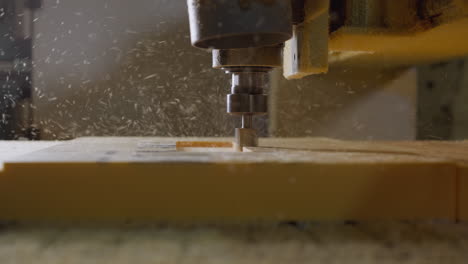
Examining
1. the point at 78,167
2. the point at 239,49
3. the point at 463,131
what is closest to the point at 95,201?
the point at 78,167

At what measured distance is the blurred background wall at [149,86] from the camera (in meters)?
1.92

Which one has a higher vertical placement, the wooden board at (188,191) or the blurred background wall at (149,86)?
the blurred background wall at (149,86)

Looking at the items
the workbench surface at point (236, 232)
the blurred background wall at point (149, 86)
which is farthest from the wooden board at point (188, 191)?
the blurred background wall at point (149, 86)

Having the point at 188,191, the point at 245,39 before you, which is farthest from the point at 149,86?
the point at 188,191

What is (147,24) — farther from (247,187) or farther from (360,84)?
(247,187)

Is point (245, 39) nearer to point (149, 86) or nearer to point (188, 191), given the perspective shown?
point (188, 191)

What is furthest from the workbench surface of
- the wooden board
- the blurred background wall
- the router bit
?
Result: the blurred background wall

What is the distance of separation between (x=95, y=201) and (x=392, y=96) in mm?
1584

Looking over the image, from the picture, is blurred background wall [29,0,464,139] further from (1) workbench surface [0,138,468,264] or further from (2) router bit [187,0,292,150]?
(1) workbench surface [0,138,468,264]

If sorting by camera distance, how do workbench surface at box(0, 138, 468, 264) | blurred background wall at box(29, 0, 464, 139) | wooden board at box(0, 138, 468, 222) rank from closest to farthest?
workbench surface at box(0, 138, 468, 264), wooden board at box(0, 138, 468, 222), blurred background wall at box(29, 0, 464, 139)

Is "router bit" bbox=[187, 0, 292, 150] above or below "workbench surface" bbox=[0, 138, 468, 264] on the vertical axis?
above

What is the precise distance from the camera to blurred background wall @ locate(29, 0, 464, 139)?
6.29 feet

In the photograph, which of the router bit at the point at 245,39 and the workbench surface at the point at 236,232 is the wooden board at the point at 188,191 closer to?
the workbench surface at the point at 236,232

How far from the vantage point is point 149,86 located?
1941 mm
